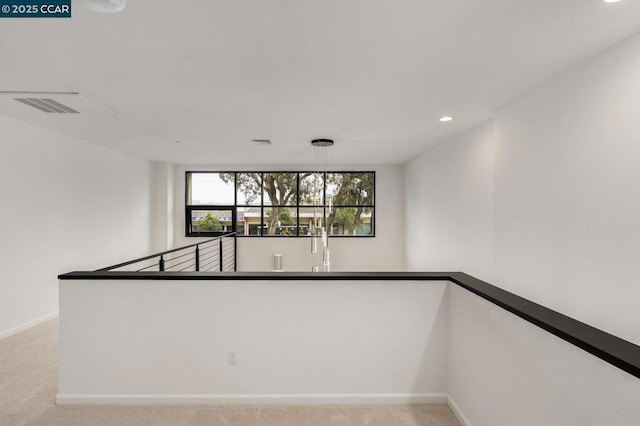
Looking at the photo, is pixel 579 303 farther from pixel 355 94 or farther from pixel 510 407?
pixel 355 94

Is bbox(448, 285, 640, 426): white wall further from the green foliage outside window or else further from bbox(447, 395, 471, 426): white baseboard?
the green foliage outside window

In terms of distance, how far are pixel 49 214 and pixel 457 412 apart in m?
5.24

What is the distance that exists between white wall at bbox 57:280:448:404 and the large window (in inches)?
198

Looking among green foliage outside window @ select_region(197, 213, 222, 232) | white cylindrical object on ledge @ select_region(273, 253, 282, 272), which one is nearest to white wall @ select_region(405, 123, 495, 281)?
white cylindrical object on ledge @ select_region(273, 253, 282, 272)

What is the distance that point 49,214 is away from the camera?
423 cm

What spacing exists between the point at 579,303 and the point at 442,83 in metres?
1.96

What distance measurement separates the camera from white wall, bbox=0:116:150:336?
12.1ft

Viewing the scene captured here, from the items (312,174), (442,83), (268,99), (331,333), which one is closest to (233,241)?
(312,174)

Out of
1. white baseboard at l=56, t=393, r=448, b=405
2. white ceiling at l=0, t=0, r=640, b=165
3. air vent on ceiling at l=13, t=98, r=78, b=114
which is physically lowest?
white baseboard at l=56, t=393, r=448, b=405

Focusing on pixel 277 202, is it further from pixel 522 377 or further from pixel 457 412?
pixel 522 377

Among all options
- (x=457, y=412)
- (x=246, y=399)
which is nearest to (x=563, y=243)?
(x=457, y=412)

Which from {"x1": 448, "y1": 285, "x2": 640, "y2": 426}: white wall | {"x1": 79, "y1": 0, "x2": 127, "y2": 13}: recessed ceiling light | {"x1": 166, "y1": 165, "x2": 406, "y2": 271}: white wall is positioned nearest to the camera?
{"x1": 448, "y1": 285, "x2": 640, "y2": 426}: white wall

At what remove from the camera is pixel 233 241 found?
727 centimetres

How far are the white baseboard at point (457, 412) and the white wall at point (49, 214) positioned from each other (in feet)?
A: 15.6
